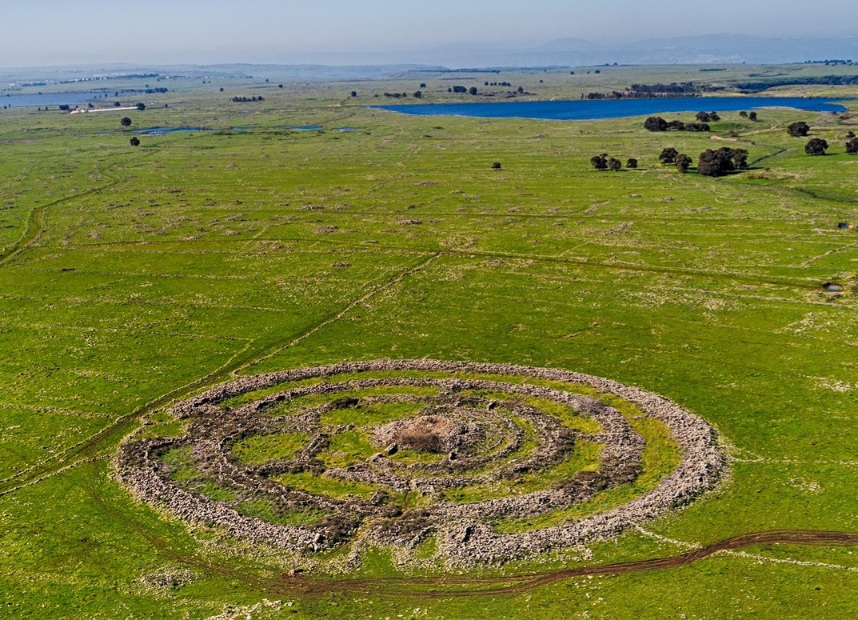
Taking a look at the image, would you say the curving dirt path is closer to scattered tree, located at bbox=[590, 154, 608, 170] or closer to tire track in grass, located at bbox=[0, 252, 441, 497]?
tire track in grass, located at bbox=[0, 252, 441, 497]

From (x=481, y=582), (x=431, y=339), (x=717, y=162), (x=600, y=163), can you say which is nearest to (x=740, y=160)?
(x=717, y=162)

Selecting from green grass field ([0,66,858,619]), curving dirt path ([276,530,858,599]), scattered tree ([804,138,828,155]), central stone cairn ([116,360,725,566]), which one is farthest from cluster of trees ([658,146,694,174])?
curving dirt path ([276,530,858,599])

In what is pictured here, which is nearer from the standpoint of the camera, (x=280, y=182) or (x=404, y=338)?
(x=404, y=338)

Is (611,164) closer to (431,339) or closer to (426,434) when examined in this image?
(431,339)

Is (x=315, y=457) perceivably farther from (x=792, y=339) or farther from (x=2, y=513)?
(x=792, y=339)

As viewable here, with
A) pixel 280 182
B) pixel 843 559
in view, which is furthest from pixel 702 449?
A: pixel 280 182
